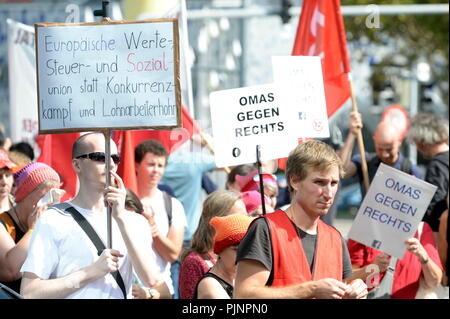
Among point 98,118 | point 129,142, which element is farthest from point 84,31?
point 129,142

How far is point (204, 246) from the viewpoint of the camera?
5.84 m

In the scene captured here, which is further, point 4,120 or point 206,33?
point 4,120

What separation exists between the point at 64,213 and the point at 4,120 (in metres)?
17.5

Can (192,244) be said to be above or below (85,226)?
below

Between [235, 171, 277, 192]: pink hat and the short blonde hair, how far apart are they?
235cm

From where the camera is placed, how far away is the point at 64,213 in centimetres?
512

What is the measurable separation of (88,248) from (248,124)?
159 cm

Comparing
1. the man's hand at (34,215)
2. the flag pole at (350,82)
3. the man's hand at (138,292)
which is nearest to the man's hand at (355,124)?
the flag pole at (350,82)

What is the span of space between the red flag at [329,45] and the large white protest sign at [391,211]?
239 cm

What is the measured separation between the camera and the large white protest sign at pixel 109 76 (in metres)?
5.39

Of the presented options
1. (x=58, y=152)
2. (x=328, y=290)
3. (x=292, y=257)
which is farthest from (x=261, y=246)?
(x=58, y=152)

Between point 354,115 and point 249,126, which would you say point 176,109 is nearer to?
point 249,126

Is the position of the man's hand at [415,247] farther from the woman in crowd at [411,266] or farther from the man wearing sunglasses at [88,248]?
the man wearing sunglasses at [88,248]

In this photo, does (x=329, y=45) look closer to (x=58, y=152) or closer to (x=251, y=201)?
(x=251, y=201)
